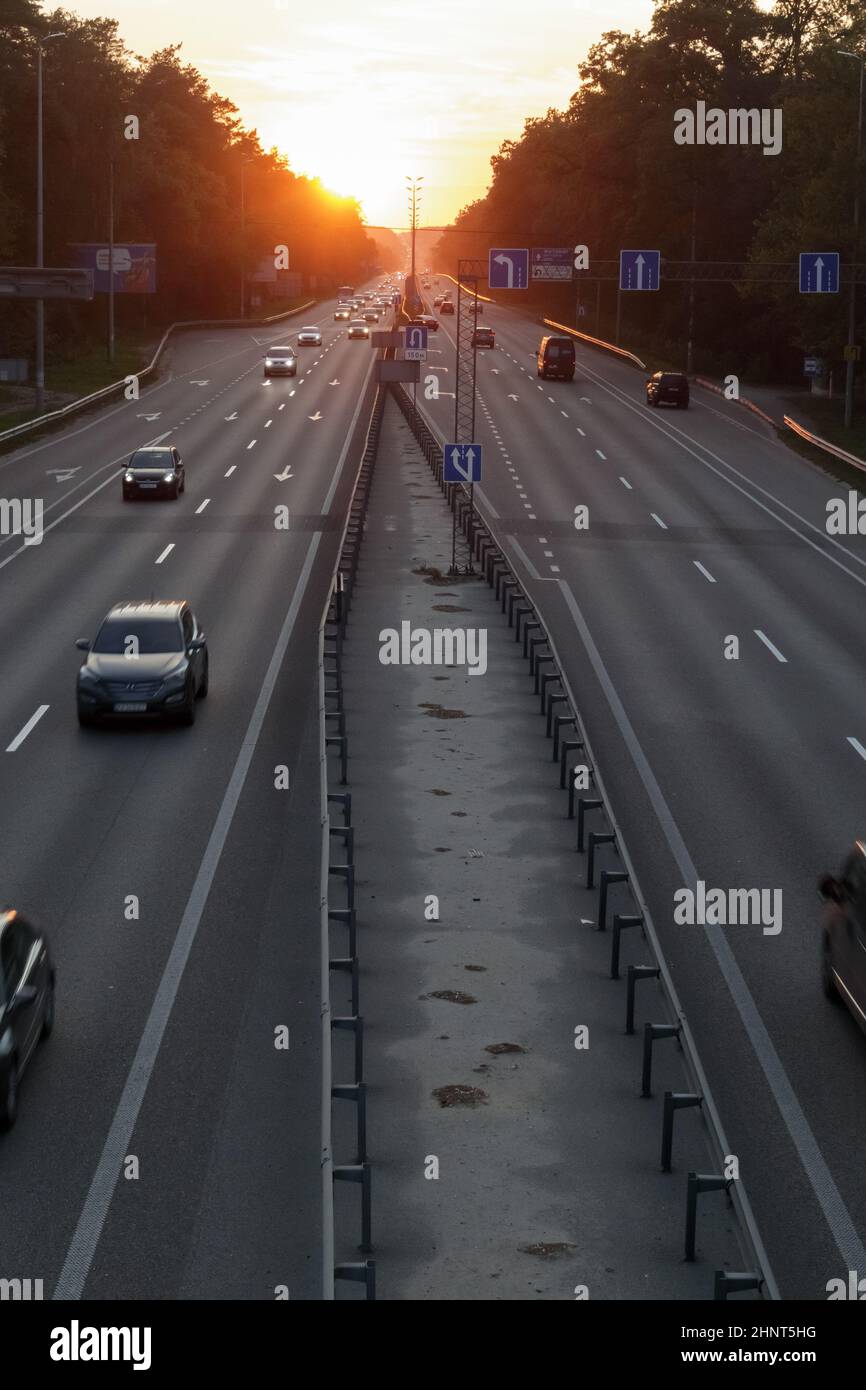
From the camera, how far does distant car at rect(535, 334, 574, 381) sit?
81.9 meters

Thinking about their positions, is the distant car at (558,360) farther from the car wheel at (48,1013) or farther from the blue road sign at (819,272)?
the car wheel at (48,1013)

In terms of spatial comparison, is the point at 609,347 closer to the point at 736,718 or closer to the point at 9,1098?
the point at 736,718

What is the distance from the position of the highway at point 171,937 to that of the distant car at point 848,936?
4.32m

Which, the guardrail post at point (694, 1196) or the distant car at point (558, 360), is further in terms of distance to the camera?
the distant car at point (558, 360)

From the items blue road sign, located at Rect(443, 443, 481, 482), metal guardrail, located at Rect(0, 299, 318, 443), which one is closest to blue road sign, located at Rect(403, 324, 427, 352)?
metal guardrail, located at Rect(0, 299, 318, 443)

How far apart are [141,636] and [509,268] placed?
43461 mm

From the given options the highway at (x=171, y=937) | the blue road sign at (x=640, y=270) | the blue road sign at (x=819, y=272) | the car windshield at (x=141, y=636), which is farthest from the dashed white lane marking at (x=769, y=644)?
the blue road sign at (x=640, y=270)

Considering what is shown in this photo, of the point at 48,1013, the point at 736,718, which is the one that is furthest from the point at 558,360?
the point at 48,1013

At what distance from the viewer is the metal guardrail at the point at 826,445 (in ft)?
177

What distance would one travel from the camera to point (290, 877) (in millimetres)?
17844

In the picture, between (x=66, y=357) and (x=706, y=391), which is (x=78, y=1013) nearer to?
(x=706, y=391)

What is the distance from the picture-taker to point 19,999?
1223 centimetres
